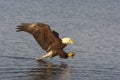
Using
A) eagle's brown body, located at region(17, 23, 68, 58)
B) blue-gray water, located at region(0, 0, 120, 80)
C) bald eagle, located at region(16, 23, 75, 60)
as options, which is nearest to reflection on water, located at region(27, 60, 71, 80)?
blue-gray water, located at region(0, 0, 120, 80)

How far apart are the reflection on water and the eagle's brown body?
0.60 meters

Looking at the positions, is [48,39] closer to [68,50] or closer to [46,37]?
[46,37]

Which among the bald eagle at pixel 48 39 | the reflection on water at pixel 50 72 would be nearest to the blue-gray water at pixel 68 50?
the reflection on water at pixel 50 72

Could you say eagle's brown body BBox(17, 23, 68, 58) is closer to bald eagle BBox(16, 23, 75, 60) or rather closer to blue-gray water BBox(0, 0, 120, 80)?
bald eagle BBox(16, 23, 75, 60)

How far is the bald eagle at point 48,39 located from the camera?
58.1 ft

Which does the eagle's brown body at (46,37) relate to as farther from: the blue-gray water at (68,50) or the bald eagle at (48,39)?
the blue-gray water at (68,50)

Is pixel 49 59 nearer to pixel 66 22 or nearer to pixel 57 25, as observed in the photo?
pixel 57 25

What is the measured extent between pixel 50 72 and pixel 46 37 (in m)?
1.92

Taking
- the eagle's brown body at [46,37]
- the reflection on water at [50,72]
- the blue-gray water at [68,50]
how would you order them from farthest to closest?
1. the eagle's brown body at [46,37]
2. the blue-gray water at [68,50]
3. the reflection on water at [50,72]

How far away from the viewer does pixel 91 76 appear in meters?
16.0

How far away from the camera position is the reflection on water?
620 inches

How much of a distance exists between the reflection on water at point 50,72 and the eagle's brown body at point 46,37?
598 millimetres

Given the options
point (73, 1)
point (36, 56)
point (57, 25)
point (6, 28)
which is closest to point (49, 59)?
point (36, 56)

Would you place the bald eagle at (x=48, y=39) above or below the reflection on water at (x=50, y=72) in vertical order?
above
